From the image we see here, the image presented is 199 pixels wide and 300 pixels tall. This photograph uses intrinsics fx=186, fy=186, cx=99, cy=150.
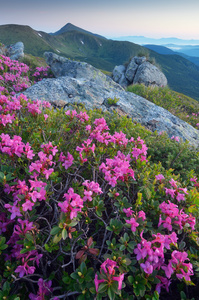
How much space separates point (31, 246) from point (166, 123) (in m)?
6.25

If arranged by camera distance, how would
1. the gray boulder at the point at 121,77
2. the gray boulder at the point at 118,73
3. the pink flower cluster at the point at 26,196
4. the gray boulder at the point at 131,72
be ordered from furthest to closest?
the gray boulder at the point at 118,73 → the gray boulder at the point at 121,77 → the gray boulder at the point at 131,72 → the pink flower cluster at the point at 26,196

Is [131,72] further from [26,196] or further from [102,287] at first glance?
[102,287]

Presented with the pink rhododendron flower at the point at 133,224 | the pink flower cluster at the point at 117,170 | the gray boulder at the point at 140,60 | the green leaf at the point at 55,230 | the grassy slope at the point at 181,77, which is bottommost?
the grassy slope at the point at 181,77

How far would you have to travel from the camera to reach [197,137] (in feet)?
23.8

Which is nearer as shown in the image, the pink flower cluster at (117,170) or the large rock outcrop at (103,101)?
the pink flower cluster at (117,170)

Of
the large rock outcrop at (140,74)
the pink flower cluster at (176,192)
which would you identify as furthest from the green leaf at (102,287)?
the large rock outcrop at (140,74)

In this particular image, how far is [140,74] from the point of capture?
1970 cm

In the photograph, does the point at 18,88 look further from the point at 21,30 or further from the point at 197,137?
the point at 21,30

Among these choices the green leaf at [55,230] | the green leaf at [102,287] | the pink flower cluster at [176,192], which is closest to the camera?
the green leaf at [102,287]

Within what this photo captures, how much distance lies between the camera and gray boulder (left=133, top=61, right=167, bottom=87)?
19516mm

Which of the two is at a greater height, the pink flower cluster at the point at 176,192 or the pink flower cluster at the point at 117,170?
the pink flower cluster at the point at 117,170

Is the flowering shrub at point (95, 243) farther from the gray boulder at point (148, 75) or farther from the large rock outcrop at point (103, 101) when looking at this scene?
the gray boulder at point (148, 75)

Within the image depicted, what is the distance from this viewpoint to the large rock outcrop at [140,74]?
64.4ft

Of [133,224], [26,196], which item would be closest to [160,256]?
[133,224]
